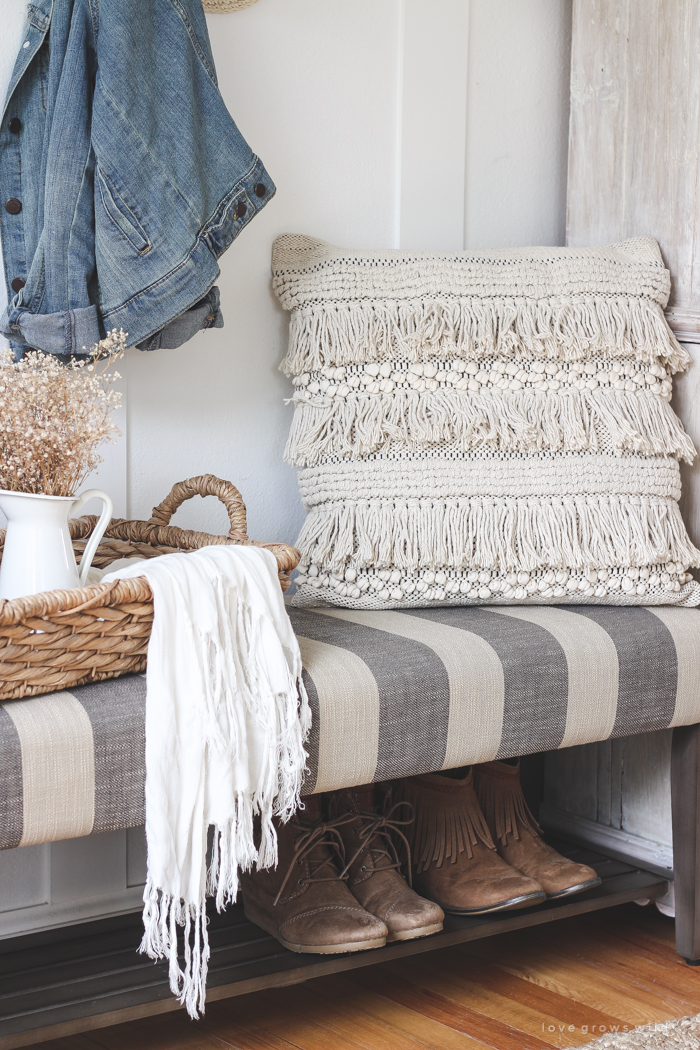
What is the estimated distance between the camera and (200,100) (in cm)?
127

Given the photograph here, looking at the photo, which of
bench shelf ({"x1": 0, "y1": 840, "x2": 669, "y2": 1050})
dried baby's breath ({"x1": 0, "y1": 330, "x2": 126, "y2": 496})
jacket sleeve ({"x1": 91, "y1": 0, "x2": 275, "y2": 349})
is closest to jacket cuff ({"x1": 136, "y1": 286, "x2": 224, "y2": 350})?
jacket sleeve ({"x1": 91, "y1": 0, "x2": 275, "y2": 349})

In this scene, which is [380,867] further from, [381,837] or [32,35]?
[32,35]

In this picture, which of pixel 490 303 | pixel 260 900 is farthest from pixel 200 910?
pixel 490 303

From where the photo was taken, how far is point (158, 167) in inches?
47.4

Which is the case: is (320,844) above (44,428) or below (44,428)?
below

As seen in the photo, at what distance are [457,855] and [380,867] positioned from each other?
0.12 meters

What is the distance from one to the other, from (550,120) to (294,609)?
40.8 inches

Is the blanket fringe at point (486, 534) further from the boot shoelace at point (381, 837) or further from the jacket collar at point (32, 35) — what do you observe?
the jacket collar at point (32, 35)

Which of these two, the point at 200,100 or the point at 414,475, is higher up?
the point at 200,100

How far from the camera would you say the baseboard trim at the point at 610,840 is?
1.49m

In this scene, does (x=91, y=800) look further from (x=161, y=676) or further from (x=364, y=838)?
(x=364, y=838)

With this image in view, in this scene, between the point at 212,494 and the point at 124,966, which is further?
the point at 212,494

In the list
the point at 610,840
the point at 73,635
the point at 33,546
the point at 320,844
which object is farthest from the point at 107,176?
the point at 610,840

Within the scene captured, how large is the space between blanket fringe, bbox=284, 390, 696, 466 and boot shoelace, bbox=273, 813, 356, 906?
480 millimetres
